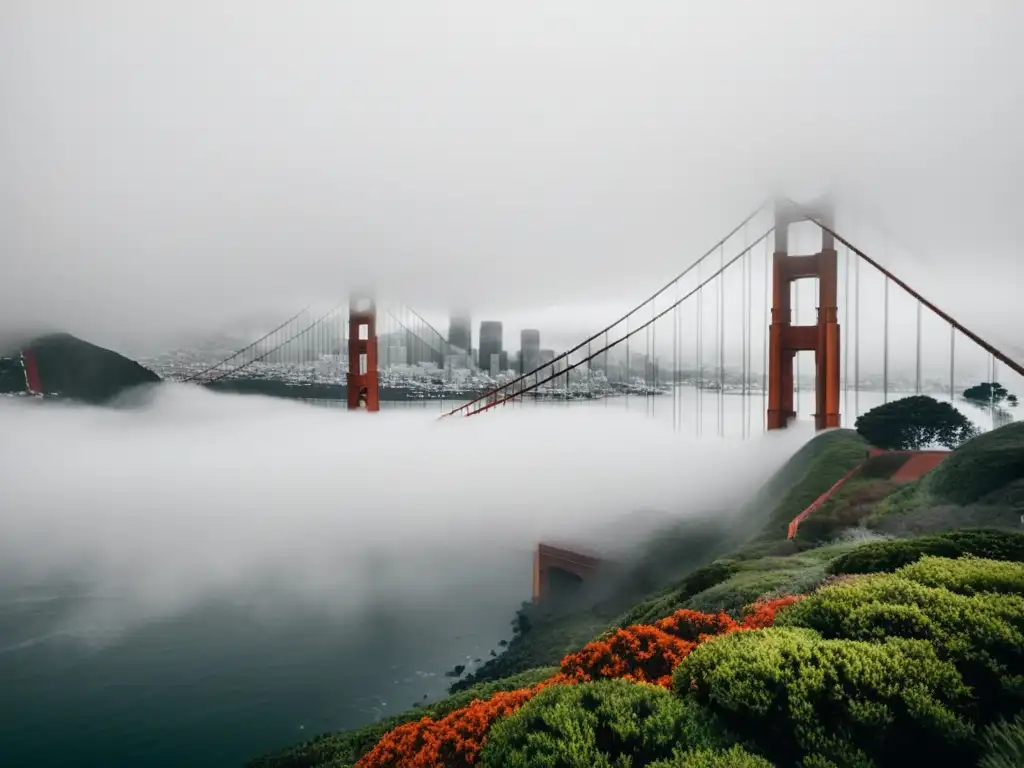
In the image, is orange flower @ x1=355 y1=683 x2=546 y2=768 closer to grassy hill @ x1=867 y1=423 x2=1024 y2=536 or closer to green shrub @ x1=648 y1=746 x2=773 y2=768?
green shrub @ x1=648 y1=746 x2=773 y2=768

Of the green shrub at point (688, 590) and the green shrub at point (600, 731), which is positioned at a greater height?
the green shrub at point (600, 731)

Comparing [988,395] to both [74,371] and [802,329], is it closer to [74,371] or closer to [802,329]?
[802,329]

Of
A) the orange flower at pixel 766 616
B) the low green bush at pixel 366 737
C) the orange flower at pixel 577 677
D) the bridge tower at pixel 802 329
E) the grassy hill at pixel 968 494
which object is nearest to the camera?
the orange flower at pixel 577 677

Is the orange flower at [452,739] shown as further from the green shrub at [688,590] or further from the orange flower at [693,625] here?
the green shrub at [688,590]

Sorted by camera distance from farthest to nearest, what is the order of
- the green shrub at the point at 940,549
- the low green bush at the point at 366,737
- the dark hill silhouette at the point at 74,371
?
the dark hill silhouette at the point at 74,371 < the low green bush at the point at 366,737 < the green shrub at the point at 940,549

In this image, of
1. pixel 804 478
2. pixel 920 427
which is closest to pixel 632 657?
pixel 804 478

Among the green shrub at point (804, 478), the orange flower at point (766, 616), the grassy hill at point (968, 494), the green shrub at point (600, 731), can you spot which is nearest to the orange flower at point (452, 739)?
the green shrub at point (600, 731)

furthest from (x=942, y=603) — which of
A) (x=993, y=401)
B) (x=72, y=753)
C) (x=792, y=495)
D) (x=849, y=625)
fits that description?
(x=72, y=753)
